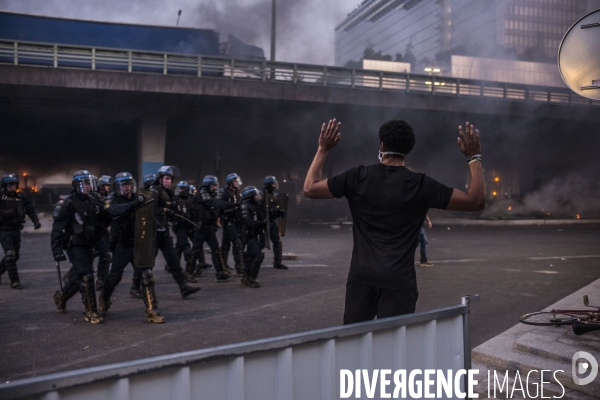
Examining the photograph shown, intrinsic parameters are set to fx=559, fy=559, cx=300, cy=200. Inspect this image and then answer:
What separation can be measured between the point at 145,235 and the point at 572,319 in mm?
4365

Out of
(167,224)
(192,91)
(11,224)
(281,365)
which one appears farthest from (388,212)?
(192,91)

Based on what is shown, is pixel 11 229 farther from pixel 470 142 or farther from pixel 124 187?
pixel 470 142

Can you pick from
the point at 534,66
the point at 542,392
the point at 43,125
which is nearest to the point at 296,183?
the point at 43,125

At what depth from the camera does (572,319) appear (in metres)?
5.11

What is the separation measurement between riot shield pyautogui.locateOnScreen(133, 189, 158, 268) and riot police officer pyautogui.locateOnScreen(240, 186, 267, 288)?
2.29 m

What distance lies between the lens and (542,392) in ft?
12.8

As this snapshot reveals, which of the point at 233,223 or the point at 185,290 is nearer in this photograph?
the point at 185,290

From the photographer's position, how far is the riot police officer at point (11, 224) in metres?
8.34

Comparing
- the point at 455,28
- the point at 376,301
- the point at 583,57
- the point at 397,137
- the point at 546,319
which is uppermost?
the point at 455,28

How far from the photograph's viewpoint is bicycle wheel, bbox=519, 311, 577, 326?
5.14 meters

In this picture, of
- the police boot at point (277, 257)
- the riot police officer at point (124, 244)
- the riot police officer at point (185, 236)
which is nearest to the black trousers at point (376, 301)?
the riot police officer at point (124, 244)

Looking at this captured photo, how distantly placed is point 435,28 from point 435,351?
148ft

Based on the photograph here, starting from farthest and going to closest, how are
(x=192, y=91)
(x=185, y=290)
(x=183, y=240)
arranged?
(x=192, y=91) → (x=183, y=240) → (x=185, y=290)

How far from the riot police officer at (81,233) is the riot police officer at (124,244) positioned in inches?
8.5
